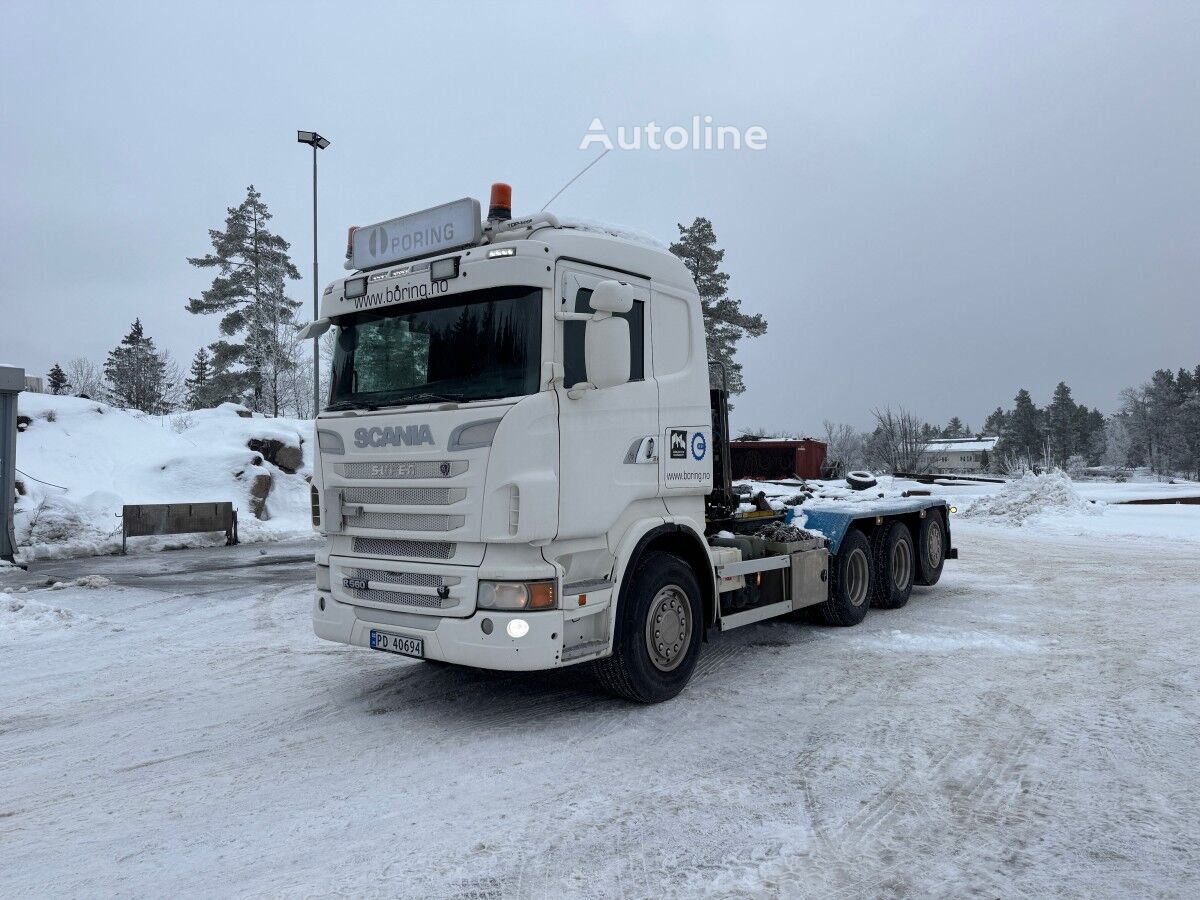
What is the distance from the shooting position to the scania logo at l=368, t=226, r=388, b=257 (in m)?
6.07

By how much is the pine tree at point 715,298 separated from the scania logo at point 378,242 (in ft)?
110

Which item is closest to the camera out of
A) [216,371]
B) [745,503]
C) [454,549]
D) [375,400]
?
[454,549]

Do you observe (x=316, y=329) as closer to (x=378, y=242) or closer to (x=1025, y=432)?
(x=378, y=242)

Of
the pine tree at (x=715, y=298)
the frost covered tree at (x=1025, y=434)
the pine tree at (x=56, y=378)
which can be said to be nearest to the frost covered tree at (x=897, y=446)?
the pine tree at (x=715, y=298)

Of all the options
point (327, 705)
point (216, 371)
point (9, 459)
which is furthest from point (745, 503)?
point (216, 371)

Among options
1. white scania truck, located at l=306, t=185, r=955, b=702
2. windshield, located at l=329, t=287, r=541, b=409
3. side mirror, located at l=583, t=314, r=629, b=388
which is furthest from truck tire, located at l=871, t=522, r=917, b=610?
windshield, located at l=329, t=287, r=541, b=409

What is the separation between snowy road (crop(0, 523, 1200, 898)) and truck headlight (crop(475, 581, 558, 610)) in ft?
2.87

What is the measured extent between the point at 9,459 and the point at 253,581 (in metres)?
5.02

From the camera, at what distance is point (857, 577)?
888cm

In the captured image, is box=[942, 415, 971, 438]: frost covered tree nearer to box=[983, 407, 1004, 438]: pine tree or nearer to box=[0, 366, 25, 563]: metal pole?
box=[983, 407, 1004, 438]: pine tree

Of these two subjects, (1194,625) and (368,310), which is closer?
(368,310)

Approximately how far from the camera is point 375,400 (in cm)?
568

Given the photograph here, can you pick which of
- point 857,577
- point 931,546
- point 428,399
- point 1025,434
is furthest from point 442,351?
point 1025,434

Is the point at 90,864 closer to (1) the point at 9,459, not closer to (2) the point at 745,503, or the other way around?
(2) the point at 745,503
